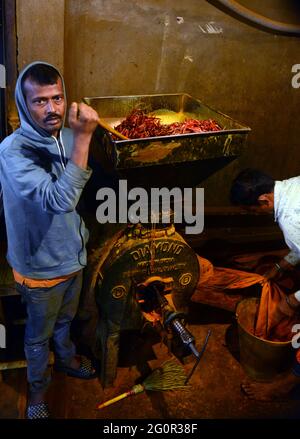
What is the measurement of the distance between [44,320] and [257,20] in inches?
173

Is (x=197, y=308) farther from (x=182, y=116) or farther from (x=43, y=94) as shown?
(x=43, y=94)

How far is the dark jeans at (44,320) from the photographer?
3168 millimetres

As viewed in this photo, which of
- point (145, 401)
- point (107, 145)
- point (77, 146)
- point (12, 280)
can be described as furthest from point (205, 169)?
point (145, 401)

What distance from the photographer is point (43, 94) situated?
2672 mm

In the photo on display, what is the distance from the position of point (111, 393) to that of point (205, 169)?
2552 millimetres

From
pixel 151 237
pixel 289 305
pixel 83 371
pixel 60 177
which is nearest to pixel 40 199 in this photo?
pixel 60 177

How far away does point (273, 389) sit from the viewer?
4152mm

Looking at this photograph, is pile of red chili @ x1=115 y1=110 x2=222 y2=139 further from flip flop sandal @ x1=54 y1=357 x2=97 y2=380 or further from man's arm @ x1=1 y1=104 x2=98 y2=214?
flip flop sandal @ x1=54 y1=357 x2=97 y2=380

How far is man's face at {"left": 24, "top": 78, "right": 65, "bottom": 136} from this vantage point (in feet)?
8.74

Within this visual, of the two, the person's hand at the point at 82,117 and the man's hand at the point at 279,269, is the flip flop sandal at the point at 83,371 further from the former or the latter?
the person's hand at the point at 82,117

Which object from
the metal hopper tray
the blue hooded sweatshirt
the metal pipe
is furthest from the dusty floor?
the metal pipe

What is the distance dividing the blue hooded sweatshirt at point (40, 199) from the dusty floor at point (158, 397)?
4.77 ft

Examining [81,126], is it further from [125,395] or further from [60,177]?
[125,395]

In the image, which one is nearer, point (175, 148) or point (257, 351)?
point (175, 148)
